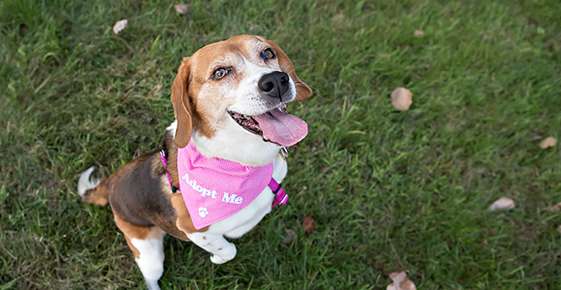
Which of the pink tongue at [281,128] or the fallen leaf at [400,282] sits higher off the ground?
the pink tongue at [281,128]

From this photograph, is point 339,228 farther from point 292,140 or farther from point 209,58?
point 209,58

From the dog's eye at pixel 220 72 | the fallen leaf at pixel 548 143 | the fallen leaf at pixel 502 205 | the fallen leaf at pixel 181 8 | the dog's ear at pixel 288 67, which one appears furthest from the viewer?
the fallen leaf at pixel 181 8

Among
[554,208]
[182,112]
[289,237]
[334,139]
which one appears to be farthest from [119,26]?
[554,208]

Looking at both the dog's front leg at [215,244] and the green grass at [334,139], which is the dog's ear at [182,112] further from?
the green grass at [334,139]

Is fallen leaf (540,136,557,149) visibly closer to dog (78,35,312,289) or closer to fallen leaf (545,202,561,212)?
fallen leaf (545,202,561,212)

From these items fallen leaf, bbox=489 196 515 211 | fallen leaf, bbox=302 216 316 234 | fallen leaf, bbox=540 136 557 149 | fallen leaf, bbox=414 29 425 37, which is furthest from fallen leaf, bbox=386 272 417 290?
fallen leaf, bbox=414 29 425 37

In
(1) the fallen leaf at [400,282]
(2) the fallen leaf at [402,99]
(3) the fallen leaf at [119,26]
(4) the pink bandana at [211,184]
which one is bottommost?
(1) the fallen leaf at [400,282]

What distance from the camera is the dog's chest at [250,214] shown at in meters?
2.89

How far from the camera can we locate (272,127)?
258cm

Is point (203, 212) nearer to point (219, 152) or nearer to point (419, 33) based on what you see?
point (219, 152)

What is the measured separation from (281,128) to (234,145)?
0.28 metres

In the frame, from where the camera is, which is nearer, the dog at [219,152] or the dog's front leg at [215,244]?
the dog at [219,152]

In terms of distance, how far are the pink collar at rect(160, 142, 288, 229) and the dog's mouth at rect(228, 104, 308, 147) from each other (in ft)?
0.94

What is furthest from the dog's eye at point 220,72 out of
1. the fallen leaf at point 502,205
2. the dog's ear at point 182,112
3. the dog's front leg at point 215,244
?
the fallen leaf at point 502,205
